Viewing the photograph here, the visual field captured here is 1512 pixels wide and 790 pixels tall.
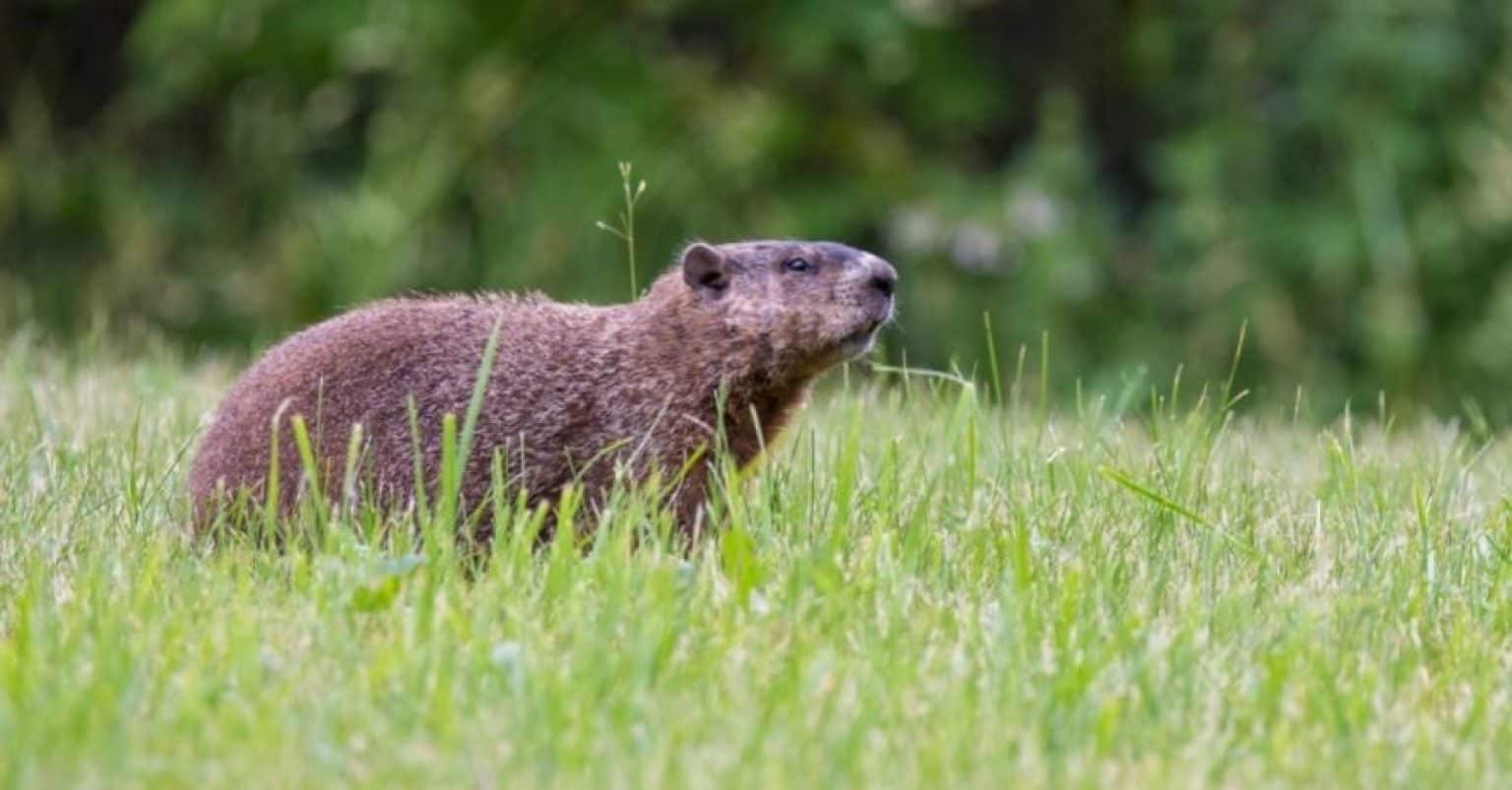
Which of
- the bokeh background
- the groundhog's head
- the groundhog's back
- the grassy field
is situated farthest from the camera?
the bokeh background

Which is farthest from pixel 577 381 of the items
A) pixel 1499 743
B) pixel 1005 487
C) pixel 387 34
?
pixel 387 34

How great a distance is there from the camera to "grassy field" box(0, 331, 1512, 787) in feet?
9.18

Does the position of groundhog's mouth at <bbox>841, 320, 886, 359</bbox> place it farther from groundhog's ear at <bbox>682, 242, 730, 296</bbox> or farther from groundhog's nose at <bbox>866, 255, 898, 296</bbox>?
groundhog's ear at <bbox>682, 242, 730, 296</bbox>

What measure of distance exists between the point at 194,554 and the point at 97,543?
0.18m

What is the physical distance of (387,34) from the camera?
10.3 meters

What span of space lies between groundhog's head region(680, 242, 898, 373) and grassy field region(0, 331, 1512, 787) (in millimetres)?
259

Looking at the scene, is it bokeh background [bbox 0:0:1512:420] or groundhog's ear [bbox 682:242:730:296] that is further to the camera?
bokeh background [bbox 0:0:1512:420]

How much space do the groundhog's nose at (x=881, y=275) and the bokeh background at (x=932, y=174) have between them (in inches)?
203

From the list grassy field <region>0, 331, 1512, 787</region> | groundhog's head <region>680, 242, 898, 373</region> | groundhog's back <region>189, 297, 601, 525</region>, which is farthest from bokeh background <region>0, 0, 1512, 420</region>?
grassy field <region>0, 331, 1512, 787</region>

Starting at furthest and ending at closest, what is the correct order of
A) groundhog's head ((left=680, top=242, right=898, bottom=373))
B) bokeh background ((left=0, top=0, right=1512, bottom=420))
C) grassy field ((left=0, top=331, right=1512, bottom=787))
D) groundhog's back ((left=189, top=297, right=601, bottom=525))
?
bokeh background ((left=0, top=0, right=1512, bottom=420)) → groundhog's head ((left=680, top=242, right=898, bottom=373)) → groundhog's back ((left=189, top=297, right=601, bottom=525)) → grassy field ((left=0, top=331, right=1512, bottom=787))

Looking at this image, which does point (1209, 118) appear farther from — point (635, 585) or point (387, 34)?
point (635, 585)

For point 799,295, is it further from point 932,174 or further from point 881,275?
point 932,174

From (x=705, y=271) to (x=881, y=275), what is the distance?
36cm

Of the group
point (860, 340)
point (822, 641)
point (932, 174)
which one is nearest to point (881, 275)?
point (860, 340)
